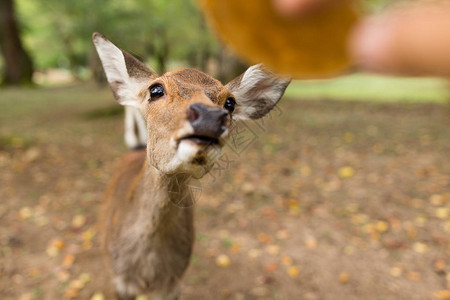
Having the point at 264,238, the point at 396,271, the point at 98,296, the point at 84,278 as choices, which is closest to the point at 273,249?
the point at 264,238

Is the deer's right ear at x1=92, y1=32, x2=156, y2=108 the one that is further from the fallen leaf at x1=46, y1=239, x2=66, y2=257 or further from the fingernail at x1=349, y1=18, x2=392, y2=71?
the fallen leaf at x1=46, y1=239, x2=66, y2=257

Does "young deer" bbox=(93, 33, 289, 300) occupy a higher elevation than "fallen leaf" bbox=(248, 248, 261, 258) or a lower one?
higher

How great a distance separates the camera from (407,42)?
649 mm

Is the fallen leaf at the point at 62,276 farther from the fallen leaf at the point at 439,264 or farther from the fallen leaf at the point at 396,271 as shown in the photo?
the fallen leaf at the point at 439,264

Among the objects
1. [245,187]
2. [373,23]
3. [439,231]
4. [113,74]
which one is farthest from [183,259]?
[439,231]

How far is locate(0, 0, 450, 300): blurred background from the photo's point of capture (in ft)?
11.6

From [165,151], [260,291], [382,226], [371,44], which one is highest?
[371,44]

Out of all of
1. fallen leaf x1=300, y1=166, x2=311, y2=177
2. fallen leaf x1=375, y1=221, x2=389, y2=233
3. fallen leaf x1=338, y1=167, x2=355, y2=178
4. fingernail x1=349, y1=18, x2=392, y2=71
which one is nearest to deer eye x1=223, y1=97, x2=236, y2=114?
fingernail x1=349, y1=18, x2=392, y2=71

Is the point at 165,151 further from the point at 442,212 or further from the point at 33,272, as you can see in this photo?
the point at 442,212

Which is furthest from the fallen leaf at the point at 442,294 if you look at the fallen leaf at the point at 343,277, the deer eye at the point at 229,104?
the deer eye at the point at 229,104

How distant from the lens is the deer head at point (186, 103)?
1387mm

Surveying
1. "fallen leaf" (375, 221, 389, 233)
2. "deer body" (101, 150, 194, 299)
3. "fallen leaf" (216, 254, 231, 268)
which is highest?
"deer body" (101, 150, 194, 299)

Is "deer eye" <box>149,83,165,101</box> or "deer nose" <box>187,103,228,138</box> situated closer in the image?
"deer nose" <box>187,103,228,138</box>

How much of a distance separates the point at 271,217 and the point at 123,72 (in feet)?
10.4
